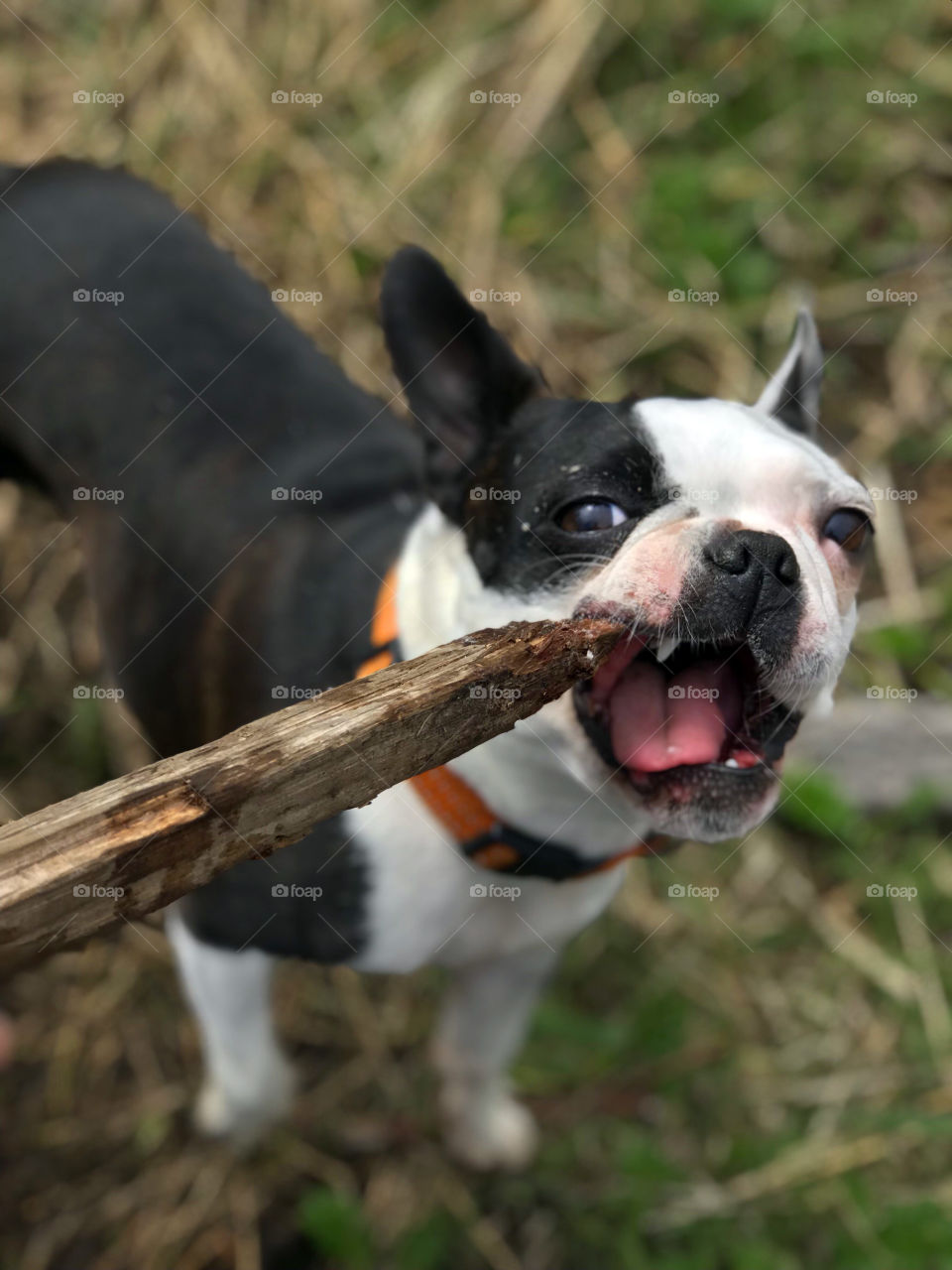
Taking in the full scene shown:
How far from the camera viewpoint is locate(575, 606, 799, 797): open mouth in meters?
1.91

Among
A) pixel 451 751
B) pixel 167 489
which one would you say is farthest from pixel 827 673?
pixel 167 489

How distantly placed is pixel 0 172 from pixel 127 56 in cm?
185

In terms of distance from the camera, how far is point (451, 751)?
1.59 meters

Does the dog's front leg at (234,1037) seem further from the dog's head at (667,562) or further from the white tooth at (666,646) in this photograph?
the white tooth at (666,646)

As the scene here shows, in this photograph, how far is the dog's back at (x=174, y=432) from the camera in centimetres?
261

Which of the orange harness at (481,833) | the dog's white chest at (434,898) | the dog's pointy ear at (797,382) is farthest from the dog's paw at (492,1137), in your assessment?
the dog's pointy ear at (797,382)

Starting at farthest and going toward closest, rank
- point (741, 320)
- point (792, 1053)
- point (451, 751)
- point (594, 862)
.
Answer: point (741, 320), point (792, 1053), point (594, 862), point (451, 751)

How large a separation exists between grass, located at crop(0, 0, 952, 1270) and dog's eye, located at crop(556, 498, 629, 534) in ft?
5.59

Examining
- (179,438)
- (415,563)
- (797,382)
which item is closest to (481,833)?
(415,563)

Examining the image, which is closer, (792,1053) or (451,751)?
(451,751)

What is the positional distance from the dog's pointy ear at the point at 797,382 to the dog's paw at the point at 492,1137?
178cm

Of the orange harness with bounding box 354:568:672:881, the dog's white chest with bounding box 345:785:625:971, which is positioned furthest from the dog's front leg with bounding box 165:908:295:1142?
the orange harness with bounding box 354:568:672:881

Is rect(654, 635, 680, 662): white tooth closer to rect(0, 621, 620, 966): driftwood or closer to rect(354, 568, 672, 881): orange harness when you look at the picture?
rect(0, 621, 620, 966): driftwood

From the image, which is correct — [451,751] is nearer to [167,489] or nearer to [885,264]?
[167,489]
